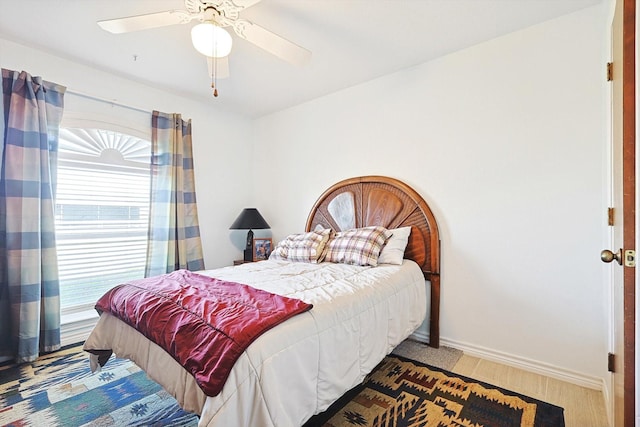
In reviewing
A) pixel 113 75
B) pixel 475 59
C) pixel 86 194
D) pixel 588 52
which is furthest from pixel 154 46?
pixel 588 52

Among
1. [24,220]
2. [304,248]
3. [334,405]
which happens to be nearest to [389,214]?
[304,248]

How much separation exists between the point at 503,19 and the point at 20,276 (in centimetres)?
409

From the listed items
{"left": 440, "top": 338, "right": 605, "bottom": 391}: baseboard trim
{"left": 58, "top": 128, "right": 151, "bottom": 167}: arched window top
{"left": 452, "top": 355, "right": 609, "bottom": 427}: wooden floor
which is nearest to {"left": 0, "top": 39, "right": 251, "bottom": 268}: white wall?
{"left": 58, "top": 128, "right": 151, "bottom": 167}: arched window top

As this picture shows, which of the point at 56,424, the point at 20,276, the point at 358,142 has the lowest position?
the point at 56,424

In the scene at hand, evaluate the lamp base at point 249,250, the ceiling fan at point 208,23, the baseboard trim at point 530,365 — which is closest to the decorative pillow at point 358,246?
the baseboard trim at point 530,365

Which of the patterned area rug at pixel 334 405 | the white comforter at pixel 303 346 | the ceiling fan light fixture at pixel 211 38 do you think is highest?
the ceiling fan light fixture at pixel 211 38

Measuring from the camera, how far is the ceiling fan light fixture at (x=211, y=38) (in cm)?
168

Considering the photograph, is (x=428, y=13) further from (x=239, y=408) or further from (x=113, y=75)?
(x=113, y=75)

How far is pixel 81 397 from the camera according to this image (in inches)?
73.6

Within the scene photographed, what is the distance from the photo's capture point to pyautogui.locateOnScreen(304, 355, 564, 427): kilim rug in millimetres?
1633

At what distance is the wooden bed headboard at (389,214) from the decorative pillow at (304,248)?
1.25ft

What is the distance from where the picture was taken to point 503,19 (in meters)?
2.11

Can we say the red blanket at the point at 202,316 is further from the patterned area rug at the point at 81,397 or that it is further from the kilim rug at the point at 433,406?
the kilim rug at the point at 433,406

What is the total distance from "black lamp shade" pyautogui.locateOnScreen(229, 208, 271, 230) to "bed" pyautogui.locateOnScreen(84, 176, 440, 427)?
834mm
